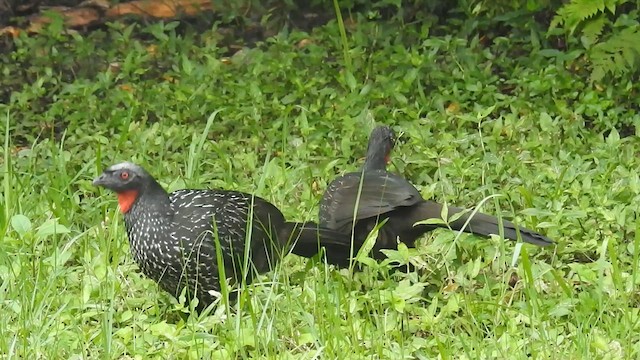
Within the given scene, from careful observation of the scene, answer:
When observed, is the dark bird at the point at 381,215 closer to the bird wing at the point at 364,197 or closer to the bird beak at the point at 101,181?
the bird wing at the point at 364,197

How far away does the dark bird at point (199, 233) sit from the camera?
5.16 meters

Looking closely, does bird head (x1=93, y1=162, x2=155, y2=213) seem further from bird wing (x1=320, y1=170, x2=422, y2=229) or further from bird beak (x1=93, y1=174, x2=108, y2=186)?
bird wing (x1=320, y1=170, x2=422, y2=229)

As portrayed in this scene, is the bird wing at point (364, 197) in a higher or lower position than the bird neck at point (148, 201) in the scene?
lower

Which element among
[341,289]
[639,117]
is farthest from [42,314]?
[639,117]

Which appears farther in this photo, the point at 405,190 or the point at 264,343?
the point at 405,190

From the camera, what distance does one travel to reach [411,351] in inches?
180

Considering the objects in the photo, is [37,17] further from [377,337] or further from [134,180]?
[377,337]

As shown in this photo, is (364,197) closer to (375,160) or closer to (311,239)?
(311,239)

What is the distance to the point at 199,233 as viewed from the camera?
519 cm

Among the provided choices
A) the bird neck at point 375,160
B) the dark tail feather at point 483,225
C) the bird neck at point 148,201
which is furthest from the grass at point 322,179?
the bird neck at point 375,160

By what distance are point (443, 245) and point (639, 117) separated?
8.18 feet

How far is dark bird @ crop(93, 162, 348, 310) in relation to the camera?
516 cm

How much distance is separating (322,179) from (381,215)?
1273mm

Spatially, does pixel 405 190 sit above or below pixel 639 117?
above
